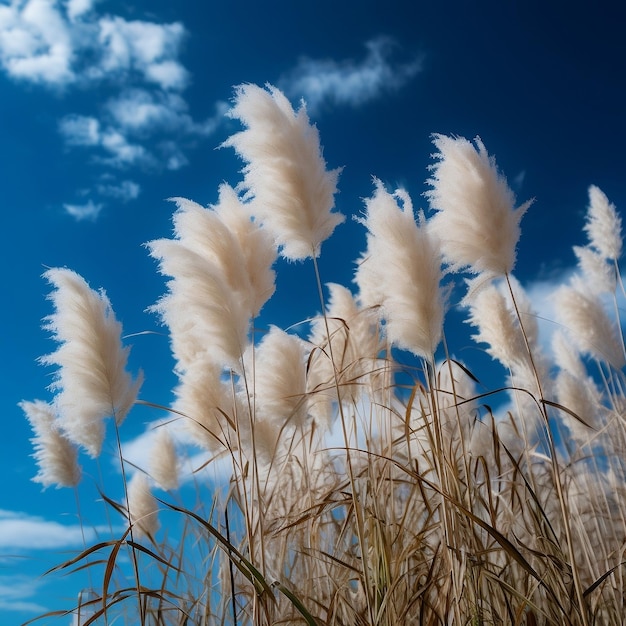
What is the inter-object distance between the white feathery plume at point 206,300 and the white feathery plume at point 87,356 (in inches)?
12.3

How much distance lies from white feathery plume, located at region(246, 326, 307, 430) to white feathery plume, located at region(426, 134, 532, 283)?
0.83 metres

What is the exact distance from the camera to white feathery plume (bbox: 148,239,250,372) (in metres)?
2.51

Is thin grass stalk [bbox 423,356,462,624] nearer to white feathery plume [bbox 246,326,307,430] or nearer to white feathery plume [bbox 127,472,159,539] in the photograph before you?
white feathery plume [bbox 246,326,307,430]

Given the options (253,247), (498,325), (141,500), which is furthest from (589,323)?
(141,500)

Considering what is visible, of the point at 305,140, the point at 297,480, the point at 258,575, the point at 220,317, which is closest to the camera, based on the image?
the point at 258,575

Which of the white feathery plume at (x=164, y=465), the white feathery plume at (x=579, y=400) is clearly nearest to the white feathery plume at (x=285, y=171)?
the white feathery plume at (x=164, y=465)

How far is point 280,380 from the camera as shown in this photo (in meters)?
3.04

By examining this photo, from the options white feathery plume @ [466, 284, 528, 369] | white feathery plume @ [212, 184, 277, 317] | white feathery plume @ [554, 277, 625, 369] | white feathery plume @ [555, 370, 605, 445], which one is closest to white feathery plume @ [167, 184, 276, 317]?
white feathery plume @ [212, 184, 277, 317]

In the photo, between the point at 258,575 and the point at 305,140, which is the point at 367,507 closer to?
the point at 258,575

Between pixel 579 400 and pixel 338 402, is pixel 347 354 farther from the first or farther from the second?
pixel 579 400

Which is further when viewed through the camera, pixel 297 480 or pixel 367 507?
pixel 297 480

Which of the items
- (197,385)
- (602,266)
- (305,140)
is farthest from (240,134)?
(602,266)

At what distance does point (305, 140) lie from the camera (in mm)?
2727

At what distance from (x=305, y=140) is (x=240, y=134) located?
267 millimetres
